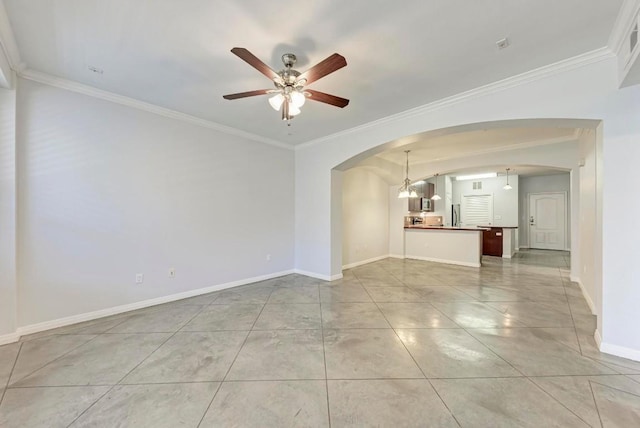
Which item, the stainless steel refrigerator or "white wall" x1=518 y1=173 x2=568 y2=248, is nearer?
"white wall" x1=518 y1=173 x2=568 y2=248

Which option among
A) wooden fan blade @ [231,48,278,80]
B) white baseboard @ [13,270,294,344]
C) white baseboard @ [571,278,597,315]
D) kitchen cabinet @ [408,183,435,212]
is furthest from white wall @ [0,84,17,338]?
kitchen cabinet @ [408,183,435,212]

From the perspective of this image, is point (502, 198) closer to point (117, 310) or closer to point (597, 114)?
point (597, 114)

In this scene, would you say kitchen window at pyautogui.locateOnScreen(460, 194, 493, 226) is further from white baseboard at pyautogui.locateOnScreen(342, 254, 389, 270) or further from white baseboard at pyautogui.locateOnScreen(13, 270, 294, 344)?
white baseboard at pyautogui.locateOnScreen(13, 270, 294, 344)

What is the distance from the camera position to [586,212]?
3736 millimetres

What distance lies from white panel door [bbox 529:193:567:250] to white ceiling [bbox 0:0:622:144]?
8995 millimetres

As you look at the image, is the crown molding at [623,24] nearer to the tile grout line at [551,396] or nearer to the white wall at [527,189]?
the tile grout line at [551,396]

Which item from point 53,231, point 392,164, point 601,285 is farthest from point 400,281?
point 53,231

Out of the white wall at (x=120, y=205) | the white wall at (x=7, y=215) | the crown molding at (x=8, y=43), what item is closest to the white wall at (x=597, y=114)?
the white wall at (x=120, y=205)

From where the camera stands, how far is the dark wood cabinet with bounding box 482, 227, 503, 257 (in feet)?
25.4

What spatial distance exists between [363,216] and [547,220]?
25.1ft

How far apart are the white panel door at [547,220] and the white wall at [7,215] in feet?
43.3

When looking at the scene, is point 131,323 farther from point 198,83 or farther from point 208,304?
point 198,83

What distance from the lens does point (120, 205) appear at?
3.37m

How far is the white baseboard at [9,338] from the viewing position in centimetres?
256
